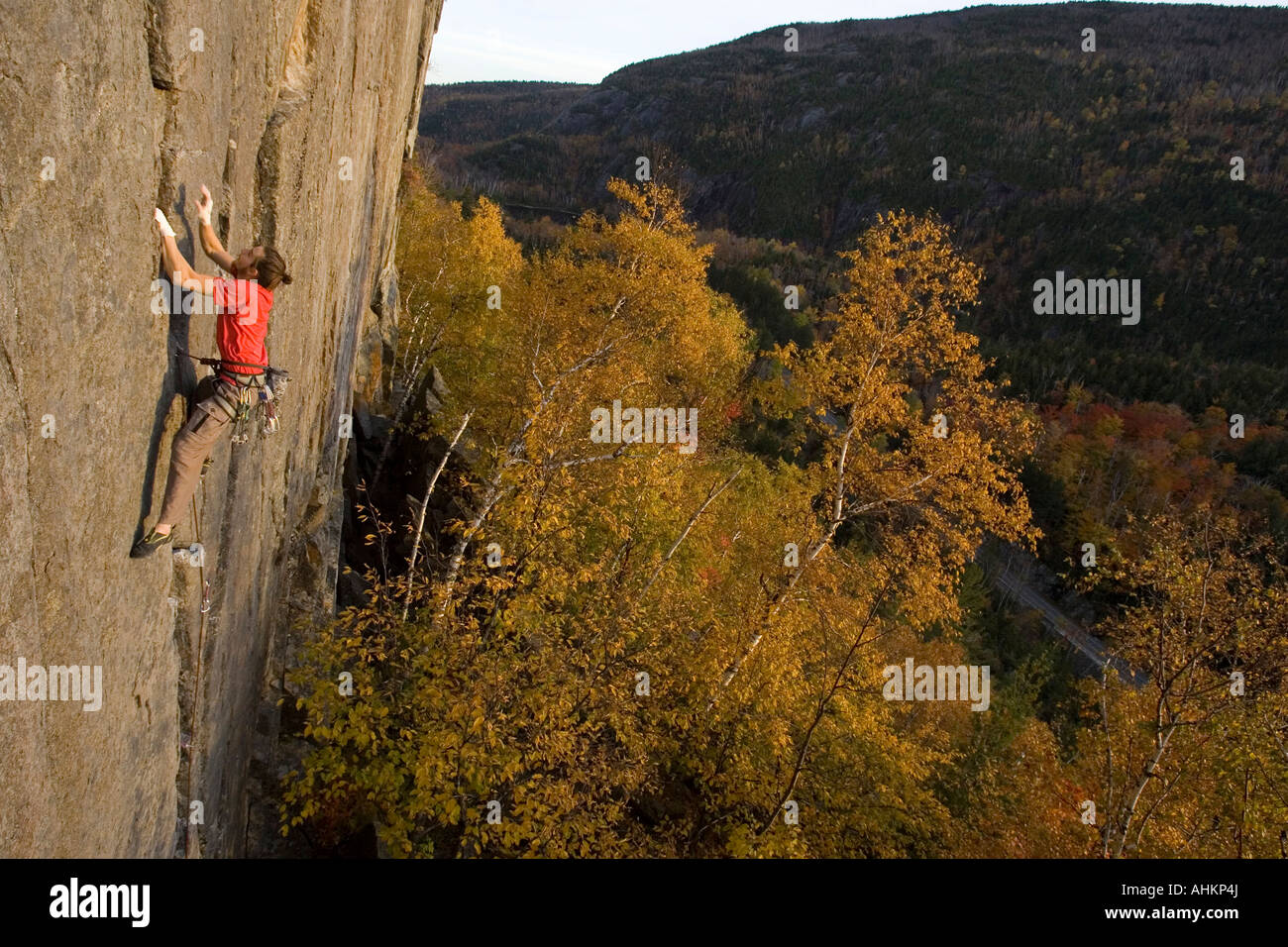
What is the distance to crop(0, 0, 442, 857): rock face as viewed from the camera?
421 centimetres

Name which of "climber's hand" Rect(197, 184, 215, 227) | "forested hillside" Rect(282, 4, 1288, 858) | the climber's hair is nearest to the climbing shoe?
the climber's hair

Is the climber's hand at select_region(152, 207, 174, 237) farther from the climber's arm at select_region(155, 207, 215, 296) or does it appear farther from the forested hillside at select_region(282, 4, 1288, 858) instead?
the forested hillside at select_region(282, 4, 1288, 858)

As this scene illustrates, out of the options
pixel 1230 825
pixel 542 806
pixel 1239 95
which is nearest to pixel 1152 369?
pixel 1230 825

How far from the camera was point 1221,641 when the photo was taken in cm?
1362

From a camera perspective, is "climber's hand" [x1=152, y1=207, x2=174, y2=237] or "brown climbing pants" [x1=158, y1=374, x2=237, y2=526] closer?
"climber's hand" [x1=152, y1=207, x2=174, y2=237]

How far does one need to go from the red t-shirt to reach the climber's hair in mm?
85

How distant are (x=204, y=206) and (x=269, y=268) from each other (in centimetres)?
68

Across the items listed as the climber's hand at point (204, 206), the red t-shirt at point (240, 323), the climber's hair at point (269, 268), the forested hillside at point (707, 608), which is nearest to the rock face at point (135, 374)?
the climber's hand at point (204, 206)

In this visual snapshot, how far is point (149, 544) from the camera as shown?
6.07 meters

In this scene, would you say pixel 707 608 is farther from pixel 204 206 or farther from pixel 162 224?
pixel 162 224

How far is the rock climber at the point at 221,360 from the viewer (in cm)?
624

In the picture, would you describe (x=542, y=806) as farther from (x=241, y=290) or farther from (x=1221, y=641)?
(x=1221, y=641)

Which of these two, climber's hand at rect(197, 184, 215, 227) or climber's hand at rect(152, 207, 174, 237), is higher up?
climber's hand at rect(197, 184, 215, 227)

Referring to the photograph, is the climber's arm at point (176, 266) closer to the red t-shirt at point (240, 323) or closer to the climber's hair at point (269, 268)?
the red t-shirt at point (240, 323)
